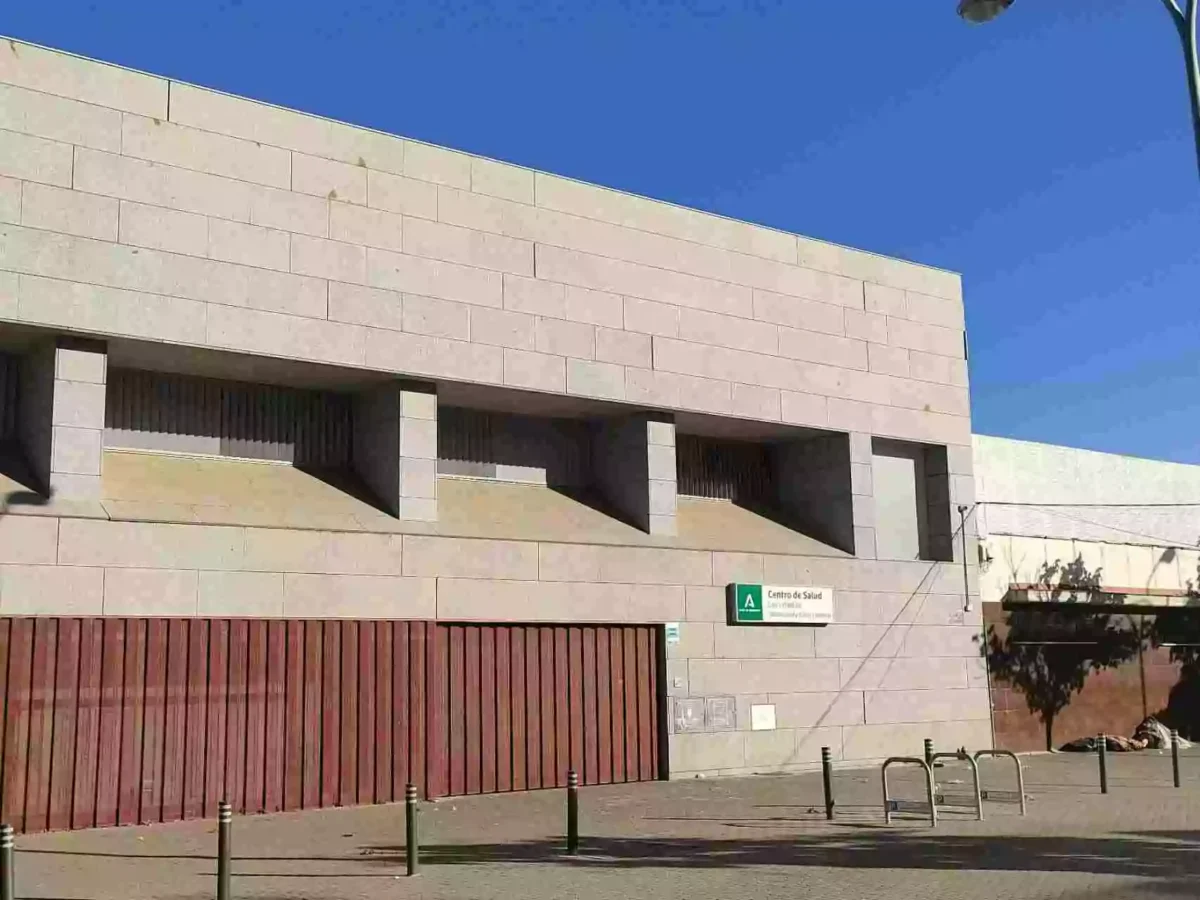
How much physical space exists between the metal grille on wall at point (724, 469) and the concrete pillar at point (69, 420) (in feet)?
35.3

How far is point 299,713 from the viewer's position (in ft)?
57.6

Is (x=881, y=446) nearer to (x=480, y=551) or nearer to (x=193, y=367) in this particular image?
(x=480, y=551)

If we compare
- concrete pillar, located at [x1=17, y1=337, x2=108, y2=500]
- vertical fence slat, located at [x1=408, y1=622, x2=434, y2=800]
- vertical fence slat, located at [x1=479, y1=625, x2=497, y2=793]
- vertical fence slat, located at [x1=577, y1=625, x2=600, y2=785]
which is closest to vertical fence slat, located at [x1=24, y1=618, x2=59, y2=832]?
concrete pillar, located at [x1=17, y1=337, x2=108, y2=500]

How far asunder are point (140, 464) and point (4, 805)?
15.7 feet

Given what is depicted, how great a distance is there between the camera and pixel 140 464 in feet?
58.2

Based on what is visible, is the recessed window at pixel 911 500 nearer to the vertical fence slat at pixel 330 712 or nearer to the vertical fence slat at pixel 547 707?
the vertical fence slat at pixel 547 707

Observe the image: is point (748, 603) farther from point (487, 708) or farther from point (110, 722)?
point (110, 722)

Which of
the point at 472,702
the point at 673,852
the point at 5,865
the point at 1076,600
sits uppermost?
the point at 1076,600

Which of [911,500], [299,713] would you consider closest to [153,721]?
[299,713]

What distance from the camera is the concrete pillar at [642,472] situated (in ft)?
71.6

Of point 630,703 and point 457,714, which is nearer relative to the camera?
point 457,714

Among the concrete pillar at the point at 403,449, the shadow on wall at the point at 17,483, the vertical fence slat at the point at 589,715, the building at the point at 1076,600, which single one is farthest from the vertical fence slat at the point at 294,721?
the building at the point at 1076,600

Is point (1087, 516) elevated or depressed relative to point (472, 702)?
elevated

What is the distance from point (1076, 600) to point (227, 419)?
18339 millimetres
